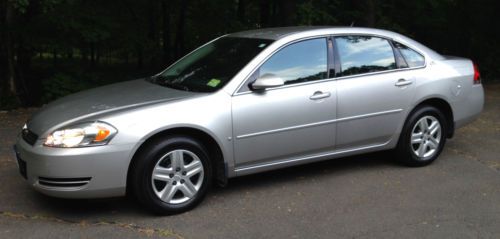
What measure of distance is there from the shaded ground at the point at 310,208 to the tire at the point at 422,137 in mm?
125

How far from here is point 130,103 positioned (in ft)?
15.1

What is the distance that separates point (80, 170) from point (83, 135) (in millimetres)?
275

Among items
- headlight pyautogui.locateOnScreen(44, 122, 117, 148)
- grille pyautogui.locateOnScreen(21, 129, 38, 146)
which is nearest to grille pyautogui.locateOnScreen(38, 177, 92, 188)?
headlight pyautogui.locateOnScreen(44, 122, 117, 148)

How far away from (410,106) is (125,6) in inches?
364

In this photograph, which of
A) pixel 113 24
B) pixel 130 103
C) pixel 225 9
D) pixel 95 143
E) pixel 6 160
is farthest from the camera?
pixel 225 9

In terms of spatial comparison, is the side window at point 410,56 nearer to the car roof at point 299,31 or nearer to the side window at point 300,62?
the car roof at point 299,31

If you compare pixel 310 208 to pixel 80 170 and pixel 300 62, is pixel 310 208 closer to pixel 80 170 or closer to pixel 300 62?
pixel 300 62

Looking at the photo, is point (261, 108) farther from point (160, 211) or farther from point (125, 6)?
point (125, 6)

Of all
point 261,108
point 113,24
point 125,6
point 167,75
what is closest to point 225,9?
point 125,6

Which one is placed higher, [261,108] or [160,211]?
[261,108]

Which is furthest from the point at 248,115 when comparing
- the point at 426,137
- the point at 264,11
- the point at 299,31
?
the point at 264,11

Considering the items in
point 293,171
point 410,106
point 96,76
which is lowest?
point 96,76

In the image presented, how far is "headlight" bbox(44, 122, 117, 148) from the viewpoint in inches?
164

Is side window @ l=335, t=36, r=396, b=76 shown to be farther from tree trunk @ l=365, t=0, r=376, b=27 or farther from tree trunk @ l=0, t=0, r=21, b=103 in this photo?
tree trunk @ l=0, t=0, r=21, b=103
